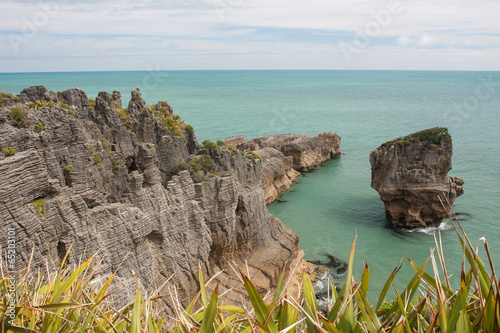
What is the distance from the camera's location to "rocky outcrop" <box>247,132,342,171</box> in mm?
52938

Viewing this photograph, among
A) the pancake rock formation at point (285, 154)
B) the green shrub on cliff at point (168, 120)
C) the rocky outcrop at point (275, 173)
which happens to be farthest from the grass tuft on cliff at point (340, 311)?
the pancake rock formation at point (285, 154)

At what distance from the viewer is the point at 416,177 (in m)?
31.8

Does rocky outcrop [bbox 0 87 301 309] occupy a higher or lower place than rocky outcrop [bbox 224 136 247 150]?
higher

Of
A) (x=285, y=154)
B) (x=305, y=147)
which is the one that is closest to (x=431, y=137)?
(x=305, y=147)

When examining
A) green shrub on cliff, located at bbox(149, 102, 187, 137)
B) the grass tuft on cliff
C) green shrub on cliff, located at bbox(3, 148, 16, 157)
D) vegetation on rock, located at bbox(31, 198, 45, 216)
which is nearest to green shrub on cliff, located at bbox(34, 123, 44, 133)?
green shrub on cliff, located at bbox(3, 148, 16, 157)

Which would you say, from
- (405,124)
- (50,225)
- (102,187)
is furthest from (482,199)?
(405,124)

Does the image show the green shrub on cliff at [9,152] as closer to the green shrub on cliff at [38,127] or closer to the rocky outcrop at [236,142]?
the green shrub on cliff at [38,127]

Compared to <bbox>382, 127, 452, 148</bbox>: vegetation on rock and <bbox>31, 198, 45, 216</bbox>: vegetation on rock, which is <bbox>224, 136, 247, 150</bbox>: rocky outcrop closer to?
<bbox>382, 127, 452, 148</bbox>: vegetation on rock

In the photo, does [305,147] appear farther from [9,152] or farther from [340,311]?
[340,311]

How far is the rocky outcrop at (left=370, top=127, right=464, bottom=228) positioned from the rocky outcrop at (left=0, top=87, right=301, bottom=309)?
13461 mm

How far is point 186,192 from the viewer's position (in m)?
19.4

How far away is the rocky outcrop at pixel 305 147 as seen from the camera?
174 feet

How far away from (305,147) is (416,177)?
22.9 meters

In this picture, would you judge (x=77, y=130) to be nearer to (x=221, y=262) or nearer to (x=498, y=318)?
(x=221, y=262)
